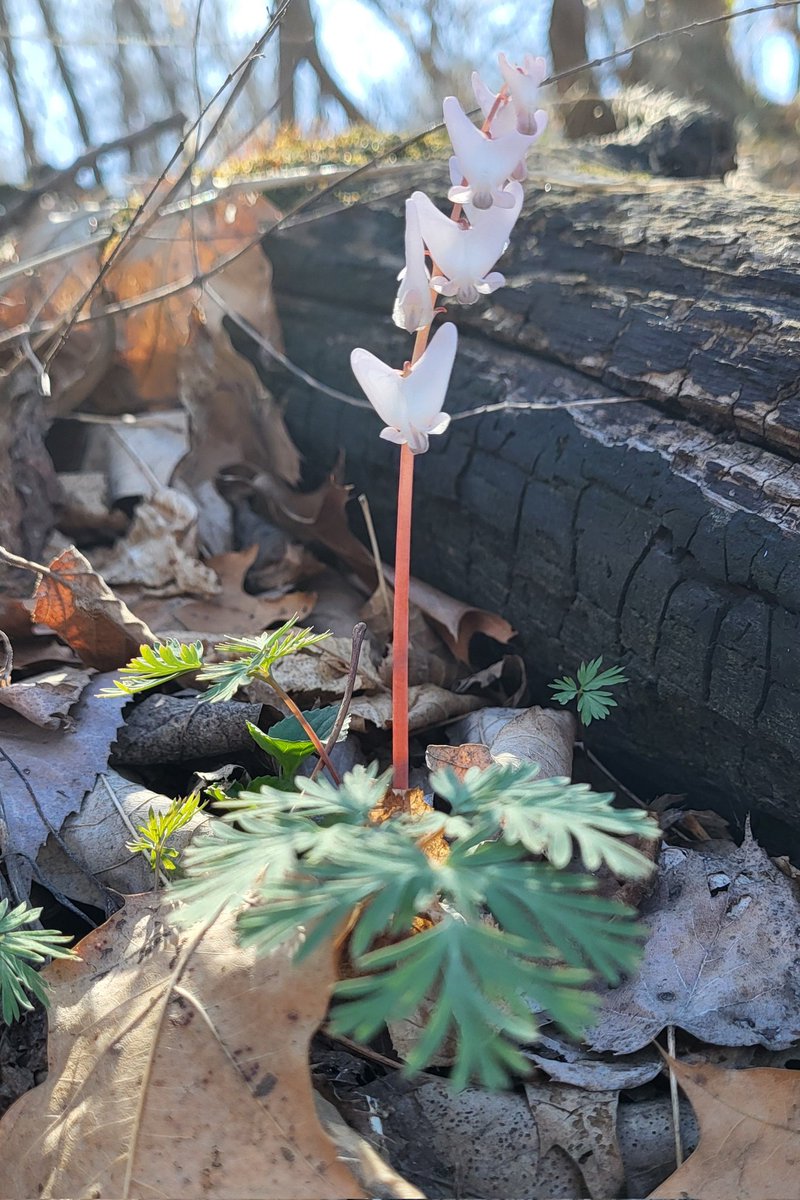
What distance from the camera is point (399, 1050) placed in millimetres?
1572

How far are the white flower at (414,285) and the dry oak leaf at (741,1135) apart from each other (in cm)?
140

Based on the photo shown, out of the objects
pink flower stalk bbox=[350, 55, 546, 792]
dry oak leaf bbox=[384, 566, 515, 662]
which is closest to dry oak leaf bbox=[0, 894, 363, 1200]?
pink flower stalk bbox=[350, 55, 546, 792]

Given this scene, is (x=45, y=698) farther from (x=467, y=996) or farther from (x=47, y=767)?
(x=467, y=996)

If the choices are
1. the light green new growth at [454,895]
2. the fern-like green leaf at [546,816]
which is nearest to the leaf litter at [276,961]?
the light green new growth at [454,895]

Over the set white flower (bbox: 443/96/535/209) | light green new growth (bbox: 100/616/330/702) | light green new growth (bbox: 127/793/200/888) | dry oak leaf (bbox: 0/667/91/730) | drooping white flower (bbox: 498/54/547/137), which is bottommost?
light green new growth (bbox: 127/793/200/888)

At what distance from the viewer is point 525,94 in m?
1.69

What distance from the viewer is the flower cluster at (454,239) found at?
1.65 m

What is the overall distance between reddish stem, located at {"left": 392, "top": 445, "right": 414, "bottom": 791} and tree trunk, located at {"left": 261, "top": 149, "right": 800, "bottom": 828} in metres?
0.75

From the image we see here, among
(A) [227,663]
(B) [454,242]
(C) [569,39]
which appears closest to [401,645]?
(A) [227,663]

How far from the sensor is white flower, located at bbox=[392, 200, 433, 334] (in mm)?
1662

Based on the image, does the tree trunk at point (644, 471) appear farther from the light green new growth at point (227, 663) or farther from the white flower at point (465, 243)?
the light green new growth at point (227, 663)

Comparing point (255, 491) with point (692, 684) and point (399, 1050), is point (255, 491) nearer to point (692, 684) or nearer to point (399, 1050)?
point (692, 684)

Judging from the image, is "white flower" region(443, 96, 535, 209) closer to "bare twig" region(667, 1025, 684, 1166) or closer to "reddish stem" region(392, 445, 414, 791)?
"reddish stem" region(392, 445, 414, 791)

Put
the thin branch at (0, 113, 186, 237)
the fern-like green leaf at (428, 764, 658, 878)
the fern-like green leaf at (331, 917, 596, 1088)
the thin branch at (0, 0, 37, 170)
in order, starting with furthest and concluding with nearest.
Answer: the thin branch at (0, 0, 37, 170)
the thin branch at (0, 113, 186, 237)
the fern-like green leaf at (428, 764, 658, 878)
the fern-like green leaf at (331, 917, 596, 1088)
